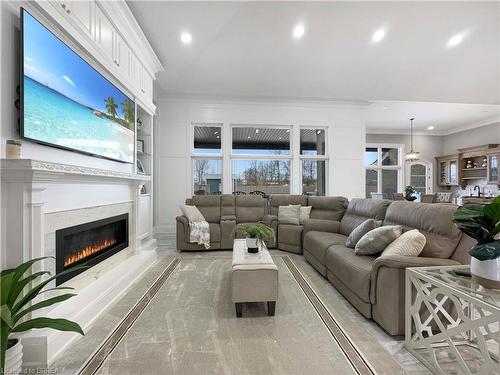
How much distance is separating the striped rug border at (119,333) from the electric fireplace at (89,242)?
0.59 metres

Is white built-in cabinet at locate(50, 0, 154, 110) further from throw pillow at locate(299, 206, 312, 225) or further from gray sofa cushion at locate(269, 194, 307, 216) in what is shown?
throw pillow at locate(299, 206, 312, 225)

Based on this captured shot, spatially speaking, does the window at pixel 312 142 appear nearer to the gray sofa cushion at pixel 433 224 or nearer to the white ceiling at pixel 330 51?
the white ceiling at pixel 330 51

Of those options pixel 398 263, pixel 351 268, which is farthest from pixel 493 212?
pixel 351 268

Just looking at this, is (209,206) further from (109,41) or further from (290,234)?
(109,41)

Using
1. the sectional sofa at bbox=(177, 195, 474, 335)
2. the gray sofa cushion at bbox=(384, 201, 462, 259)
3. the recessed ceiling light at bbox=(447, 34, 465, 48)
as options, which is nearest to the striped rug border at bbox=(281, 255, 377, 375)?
the sectional sofa at bbox=(177, 195, 474, 335)

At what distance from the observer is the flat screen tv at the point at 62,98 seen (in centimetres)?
156

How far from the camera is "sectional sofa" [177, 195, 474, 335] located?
6.01ft

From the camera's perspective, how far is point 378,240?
2.31 m

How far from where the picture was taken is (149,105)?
13.1ft

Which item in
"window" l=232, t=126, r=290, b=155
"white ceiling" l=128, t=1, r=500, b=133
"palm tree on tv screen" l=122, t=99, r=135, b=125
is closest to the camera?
"palm tree on tv screen" l=122, t=99, r=135, b=125

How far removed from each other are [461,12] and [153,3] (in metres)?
4.24

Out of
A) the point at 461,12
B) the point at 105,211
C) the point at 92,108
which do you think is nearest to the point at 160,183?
the point at 105,211

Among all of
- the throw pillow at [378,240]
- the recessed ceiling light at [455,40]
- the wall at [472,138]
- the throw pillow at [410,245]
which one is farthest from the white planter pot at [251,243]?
the wall at [472,138]

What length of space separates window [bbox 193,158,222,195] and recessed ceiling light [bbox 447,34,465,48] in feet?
16.1
